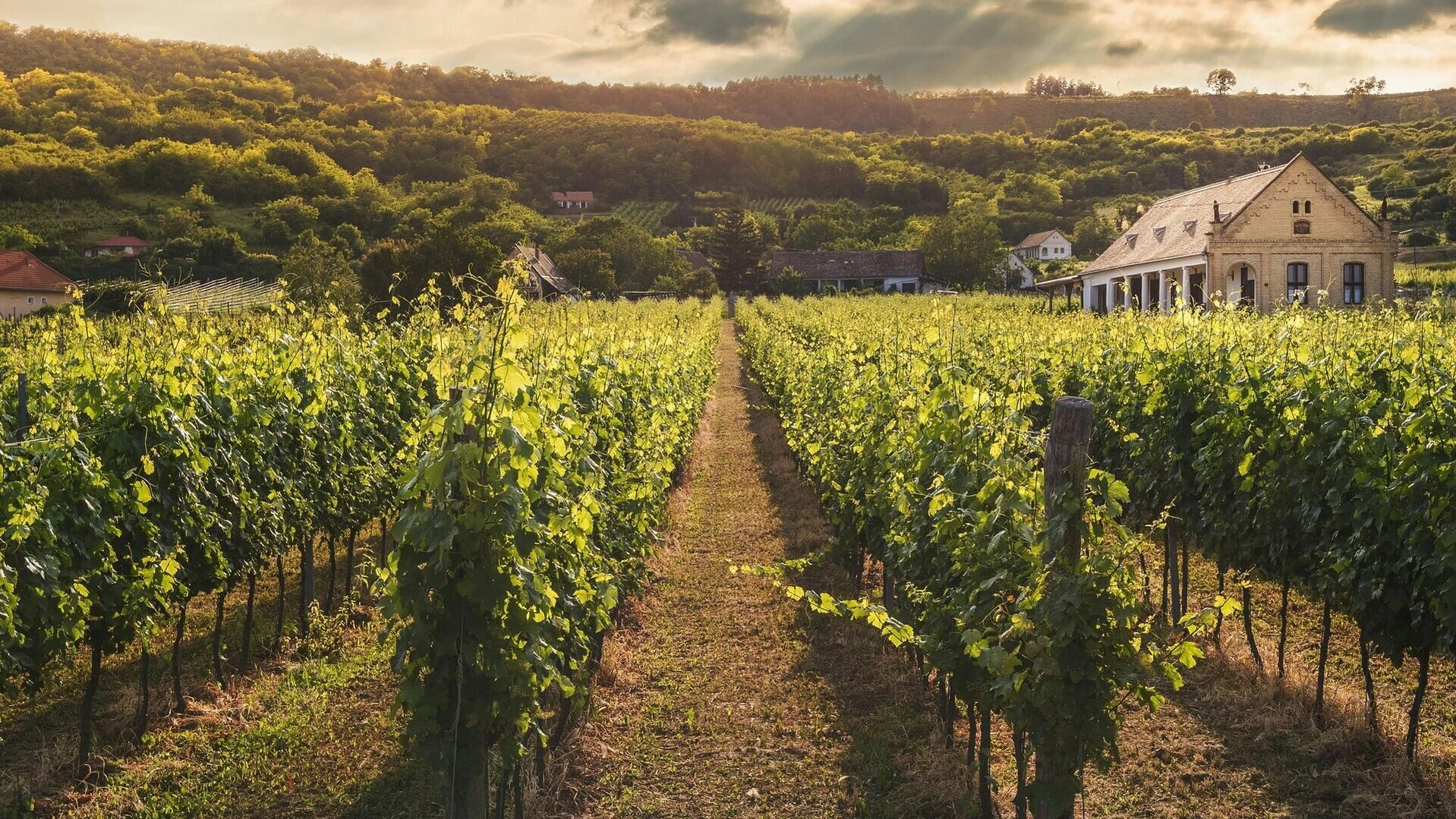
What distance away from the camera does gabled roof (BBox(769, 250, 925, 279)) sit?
7862 cm

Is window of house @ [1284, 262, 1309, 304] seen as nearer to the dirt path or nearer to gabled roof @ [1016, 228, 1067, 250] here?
the dirt path

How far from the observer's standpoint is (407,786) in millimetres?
5707

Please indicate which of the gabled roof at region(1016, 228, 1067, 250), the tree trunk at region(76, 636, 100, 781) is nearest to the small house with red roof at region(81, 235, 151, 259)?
the tree trunk at region(76, 636, 100, 781)

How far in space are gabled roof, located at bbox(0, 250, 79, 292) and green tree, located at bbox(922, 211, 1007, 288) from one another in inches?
2248

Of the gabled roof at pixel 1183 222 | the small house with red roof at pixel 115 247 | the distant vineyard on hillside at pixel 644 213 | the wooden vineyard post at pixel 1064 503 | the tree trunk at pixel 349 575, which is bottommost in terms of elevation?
the tree trunk at pixel 349 575

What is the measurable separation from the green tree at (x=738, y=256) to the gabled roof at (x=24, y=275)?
4550 cm

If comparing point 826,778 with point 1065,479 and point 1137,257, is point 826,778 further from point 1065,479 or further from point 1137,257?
point 1137,257

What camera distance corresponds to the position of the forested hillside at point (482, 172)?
7231 cm

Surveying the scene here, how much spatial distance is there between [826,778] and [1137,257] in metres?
40.3

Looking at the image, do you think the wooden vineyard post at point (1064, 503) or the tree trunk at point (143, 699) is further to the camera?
the tree trunk at point (143, 699)

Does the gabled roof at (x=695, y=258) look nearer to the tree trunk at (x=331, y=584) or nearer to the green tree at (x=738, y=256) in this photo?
the green tree at (x=738, y=256)

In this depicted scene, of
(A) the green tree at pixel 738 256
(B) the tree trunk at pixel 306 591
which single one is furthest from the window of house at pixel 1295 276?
(A) the green tree at pixel 738 256

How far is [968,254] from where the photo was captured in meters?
75.1

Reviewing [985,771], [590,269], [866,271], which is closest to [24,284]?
[590,269]
